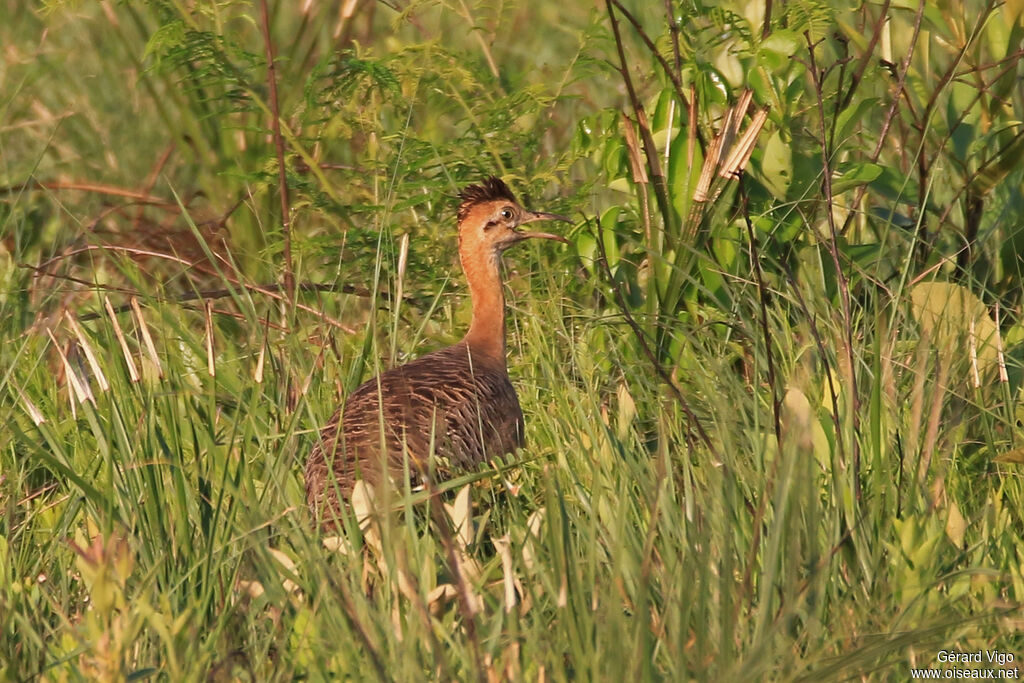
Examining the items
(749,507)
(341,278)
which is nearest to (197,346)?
(341,278)

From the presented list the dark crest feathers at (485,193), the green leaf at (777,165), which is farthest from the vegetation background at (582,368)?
the dark crest feathers at (485,193)

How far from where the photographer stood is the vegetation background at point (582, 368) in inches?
109

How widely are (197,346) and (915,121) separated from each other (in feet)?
8.78

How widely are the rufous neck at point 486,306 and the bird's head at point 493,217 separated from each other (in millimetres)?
80

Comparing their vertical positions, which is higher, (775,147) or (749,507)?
(775,147)

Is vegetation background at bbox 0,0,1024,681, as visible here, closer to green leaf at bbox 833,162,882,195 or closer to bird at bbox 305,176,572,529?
green leaf at bbox 833,162,882,195

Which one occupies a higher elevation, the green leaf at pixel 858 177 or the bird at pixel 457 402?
the green leaf at pixel 858 177

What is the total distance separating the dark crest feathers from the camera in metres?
5.11

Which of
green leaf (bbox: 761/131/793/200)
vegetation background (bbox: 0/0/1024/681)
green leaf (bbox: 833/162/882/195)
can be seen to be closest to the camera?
vegetation background (bbox: 0/0/1024/681)

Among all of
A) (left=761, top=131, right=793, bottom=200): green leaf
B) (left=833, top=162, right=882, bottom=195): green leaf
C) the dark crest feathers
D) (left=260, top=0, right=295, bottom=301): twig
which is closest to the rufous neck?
the dark crest feathers

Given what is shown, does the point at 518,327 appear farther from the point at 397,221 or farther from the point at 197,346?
the point at 197,346

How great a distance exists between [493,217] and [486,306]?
1.20 feet

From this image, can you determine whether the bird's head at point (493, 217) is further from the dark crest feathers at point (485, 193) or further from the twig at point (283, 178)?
the twig at point (283, 178)

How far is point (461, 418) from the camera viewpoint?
4.56m
